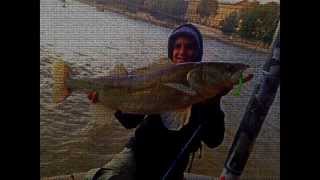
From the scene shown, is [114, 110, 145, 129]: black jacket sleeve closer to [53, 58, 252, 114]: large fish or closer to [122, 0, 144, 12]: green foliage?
[53, 58, 252, 114]: large fish

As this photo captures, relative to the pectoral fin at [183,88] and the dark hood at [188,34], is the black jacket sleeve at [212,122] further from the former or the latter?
the dark hood at [188,34]

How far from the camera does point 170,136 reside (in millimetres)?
1563

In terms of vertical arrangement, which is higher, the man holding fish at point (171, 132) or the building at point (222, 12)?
the building at point (222, 12)

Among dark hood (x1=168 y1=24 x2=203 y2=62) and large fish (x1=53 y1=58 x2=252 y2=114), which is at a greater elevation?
dark hood (x1=168 y1=24 x2=203 y2=62)

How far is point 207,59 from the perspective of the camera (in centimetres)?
158

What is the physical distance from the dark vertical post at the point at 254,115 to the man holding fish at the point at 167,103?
0.06 metres

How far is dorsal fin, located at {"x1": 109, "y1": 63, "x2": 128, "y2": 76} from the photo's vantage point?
156 cm

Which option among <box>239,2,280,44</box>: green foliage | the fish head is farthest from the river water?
<box>239,2,280,44</box>: green foliage

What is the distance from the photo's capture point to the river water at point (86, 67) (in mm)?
1551

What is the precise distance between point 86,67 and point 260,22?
58 cm

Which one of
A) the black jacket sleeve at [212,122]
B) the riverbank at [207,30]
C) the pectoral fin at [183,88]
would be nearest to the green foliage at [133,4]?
the riverbank at [207,30]

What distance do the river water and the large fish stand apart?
0.08ft

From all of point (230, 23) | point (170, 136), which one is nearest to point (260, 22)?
point (230, 23)
